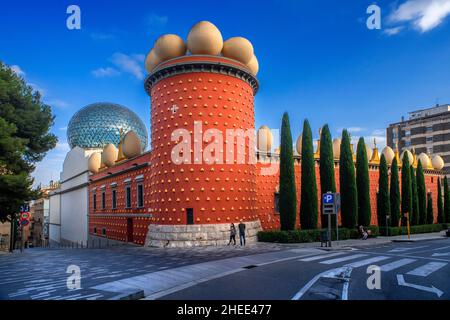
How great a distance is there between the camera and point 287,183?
25.6 meters

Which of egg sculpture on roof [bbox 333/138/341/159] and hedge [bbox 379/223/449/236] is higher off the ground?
egg sculpture on roof [bbox 333/138/341/159]

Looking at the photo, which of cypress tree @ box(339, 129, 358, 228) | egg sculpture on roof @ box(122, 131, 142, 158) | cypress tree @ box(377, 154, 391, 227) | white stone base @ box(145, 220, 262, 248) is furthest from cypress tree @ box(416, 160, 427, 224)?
egg sculpture on roof @ box(122, 131, 142, 158)

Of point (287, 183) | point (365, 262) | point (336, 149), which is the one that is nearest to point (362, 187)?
point (336, 149)

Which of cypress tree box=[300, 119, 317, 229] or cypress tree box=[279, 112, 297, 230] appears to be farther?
cypress tree box=[300, 119, 317, 229]

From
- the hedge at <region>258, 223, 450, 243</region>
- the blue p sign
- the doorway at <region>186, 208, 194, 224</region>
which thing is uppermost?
the blue p sign

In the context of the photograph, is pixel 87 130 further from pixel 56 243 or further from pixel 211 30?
pixel 211 30

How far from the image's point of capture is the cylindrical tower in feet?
76.2

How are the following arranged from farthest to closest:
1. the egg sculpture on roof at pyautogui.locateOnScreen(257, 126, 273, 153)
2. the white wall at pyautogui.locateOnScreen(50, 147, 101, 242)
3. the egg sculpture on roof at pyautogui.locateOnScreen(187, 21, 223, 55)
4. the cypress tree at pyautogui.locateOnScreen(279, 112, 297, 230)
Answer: the white wall at pyautogui.locateOnScreen(50, 147, 101, 242)
the egg sculpture on roof at pyautogui.locateOnScreen(257, 126, 273, 153)
the cypress tree at pyautogui.locateOnScreen(279, 112, 297, 230)
the egg sculpture on roof at pyautogui.locateOnScreen(187, 21, 223, 55)

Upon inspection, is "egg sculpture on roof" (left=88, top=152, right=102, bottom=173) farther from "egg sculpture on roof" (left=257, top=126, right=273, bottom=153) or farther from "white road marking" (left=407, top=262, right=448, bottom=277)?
"white road marking" (left=407, top=262, right=448, bottom=277)

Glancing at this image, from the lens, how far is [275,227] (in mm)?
29688

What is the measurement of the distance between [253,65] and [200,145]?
9016 millimetres

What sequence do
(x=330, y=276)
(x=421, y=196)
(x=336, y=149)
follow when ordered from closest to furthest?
(x=330, y=276)
(x=336, y=149)
(x=421, y=196)

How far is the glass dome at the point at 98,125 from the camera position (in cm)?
4638

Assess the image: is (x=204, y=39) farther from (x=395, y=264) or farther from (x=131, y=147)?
(x=395, y=264)
